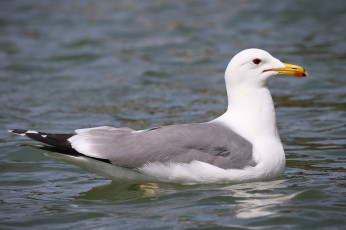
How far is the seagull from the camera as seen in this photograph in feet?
19.4

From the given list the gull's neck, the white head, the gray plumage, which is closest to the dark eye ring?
the white head

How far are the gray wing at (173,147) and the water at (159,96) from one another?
0.32m

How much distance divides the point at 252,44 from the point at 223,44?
29.7 inches

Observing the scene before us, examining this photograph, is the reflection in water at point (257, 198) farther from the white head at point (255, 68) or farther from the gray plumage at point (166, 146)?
the white head at point (255, 68)

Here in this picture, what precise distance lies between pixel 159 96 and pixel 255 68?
4486mm

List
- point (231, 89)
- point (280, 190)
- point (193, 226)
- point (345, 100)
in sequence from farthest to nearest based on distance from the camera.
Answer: point (345, 100)
point (231, 89)
point (280, 190)
point (193, 226)

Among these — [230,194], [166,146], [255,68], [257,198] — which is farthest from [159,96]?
[257,198]

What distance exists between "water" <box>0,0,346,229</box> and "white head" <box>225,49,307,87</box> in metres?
1.09

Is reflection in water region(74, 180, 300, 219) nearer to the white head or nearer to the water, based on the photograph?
the water

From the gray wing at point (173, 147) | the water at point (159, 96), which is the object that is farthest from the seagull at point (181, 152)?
the water at point (159, 96)

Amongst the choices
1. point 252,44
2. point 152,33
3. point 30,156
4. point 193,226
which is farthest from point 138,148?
point 152,33

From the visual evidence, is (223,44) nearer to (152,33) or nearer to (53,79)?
(152,33)

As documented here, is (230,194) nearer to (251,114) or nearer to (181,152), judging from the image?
(181,152)

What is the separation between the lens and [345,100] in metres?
9.72
